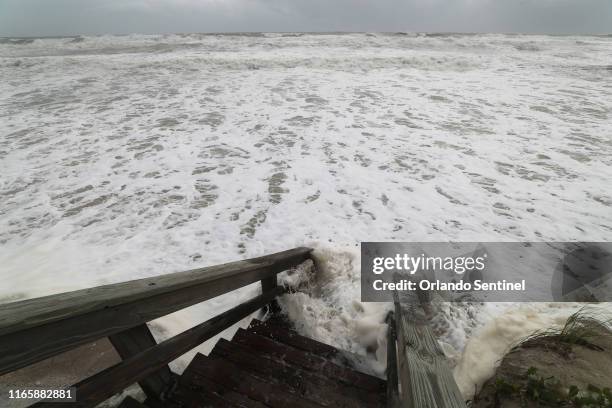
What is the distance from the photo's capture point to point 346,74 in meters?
15.8

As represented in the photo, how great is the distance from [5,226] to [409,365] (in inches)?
237

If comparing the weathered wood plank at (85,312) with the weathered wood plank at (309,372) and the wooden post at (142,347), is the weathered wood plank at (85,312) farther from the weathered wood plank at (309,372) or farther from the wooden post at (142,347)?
the weathered wood plank at (309,372)

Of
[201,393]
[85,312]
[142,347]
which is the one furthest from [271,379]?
[85,312]

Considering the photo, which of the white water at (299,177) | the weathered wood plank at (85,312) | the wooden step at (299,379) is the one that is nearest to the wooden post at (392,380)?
the wooden step at (299,379)

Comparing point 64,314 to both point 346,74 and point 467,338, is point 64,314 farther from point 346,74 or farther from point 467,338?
point 346,74

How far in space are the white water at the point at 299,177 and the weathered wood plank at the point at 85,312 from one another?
189 centimetres

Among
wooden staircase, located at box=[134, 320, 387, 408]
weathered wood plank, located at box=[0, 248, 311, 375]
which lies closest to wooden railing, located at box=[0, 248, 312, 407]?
weathered wood plank, located at box=[0, 248, 311, 375]

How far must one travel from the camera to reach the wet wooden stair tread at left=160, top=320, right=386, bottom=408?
2.12 meters

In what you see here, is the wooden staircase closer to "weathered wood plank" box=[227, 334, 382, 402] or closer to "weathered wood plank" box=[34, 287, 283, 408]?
"weathered wood plank" box=[227, 334, 382, 402]

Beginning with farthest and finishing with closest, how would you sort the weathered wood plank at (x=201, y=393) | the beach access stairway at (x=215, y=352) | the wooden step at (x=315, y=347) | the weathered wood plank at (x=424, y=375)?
1. the wooden step at (x=315, y=347)
2. the weathered wood plank at (x=201, y=393)
3. the weathered wood plank at (x=424, y=375)
4. the beach access stairway at (x=215, y=352)

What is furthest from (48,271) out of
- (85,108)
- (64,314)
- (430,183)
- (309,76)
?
(309,76)

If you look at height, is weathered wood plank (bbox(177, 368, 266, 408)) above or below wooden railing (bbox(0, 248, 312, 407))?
below

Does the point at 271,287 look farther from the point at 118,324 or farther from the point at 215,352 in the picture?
the point at 118,324

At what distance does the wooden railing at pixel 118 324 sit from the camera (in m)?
0.93
